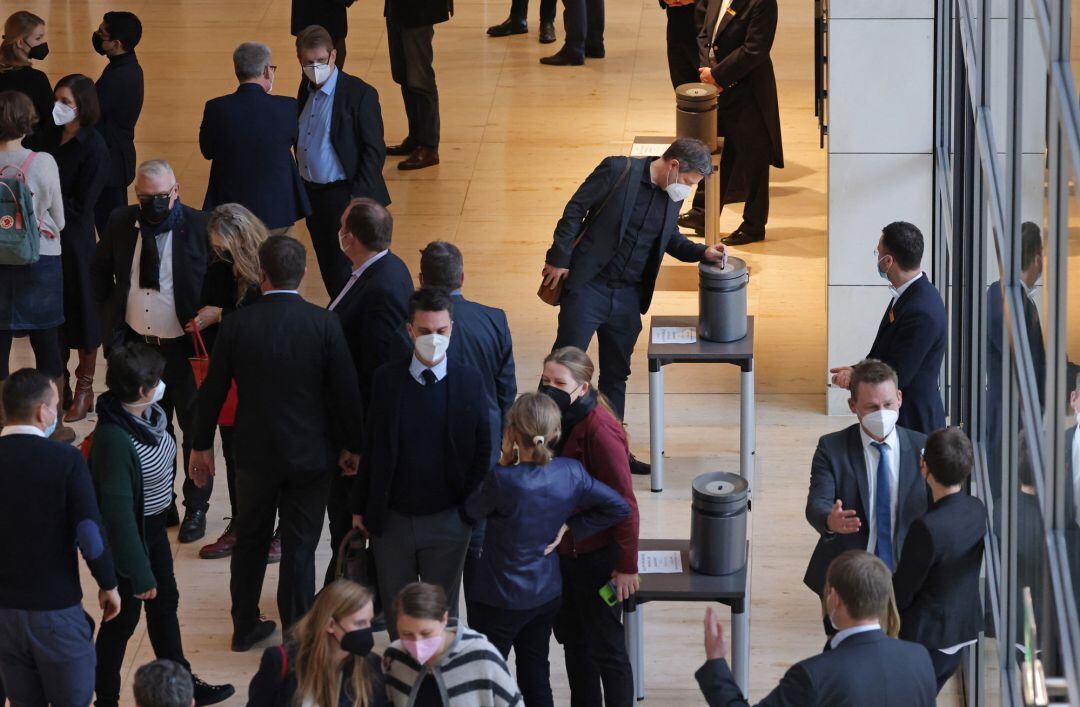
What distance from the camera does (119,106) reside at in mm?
9352

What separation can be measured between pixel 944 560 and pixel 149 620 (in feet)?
9.12

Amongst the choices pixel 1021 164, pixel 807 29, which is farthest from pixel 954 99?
pixel 807 29

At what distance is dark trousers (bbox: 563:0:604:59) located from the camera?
46.0 feet

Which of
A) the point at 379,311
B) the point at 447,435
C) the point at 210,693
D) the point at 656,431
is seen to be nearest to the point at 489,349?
the point at 379,311

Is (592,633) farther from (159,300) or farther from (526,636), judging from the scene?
(159,300)

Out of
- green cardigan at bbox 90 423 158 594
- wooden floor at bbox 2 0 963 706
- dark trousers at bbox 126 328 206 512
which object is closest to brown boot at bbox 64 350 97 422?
wooden floor at bbox 2 0 963 706

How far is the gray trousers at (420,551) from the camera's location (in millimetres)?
5977

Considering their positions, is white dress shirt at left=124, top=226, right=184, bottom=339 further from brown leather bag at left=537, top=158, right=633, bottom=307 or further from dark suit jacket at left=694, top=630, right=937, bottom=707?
dark suit jacket at left=694, top=630, right=937, bottom=707

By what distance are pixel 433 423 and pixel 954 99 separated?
113 inches

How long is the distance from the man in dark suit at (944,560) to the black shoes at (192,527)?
3.48 meters

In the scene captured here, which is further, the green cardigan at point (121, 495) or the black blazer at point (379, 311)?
the black blazer at point (379, 311)

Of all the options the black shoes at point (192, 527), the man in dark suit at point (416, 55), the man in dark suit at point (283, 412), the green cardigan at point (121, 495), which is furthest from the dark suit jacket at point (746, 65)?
the green cardigan at point (121, 495)

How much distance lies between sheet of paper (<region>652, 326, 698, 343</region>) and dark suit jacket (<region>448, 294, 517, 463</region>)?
1404mm

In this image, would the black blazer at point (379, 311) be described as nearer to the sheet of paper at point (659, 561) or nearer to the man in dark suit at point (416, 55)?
the sheet of paper at point (659, 561)
